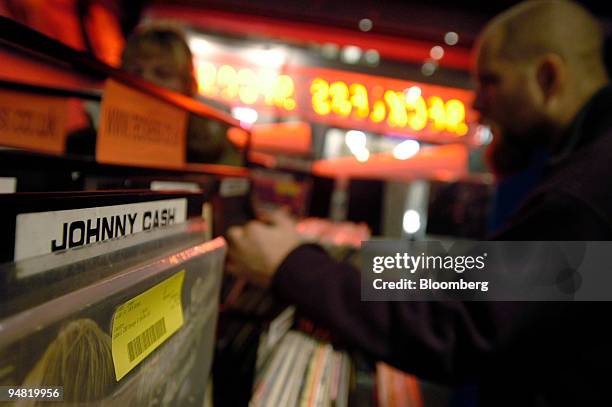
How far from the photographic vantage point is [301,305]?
28.2 inches

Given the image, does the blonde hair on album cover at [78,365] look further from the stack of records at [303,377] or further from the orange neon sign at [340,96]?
the orange neon sign at [340,96]

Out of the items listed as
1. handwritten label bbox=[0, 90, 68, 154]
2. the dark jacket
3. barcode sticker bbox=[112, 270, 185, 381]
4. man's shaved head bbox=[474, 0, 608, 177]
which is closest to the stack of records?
the dark jacket

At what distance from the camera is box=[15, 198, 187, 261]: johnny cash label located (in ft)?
0.66

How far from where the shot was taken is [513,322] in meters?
0.65

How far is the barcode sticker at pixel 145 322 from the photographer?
0.88 feet

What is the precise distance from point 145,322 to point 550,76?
103cm

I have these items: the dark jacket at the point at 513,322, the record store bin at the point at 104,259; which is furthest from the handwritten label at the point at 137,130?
the dark jacket at the point at 513,322

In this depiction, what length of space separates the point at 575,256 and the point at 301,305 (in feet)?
1.53

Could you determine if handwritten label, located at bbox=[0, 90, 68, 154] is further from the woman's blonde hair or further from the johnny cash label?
the johnny cash label

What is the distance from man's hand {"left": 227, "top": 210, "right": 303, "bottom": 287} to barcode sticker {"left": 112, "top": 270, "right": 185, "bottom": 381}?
388 mm

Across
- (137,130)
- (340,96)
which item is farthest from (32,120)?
(340,96)

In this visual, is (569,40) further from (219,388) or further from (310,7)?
(310,7)

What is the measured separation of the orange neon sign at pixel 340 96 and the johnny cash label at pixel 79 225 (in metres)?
2.44

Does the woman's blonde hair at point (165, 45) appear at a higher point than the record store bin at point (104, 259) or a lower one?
higher
